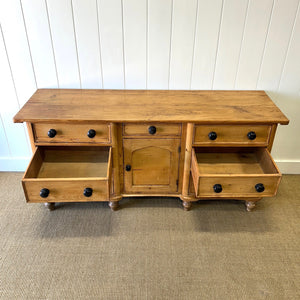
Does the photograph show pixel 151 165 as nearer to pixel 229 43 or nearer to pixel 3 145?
pixel 229 43

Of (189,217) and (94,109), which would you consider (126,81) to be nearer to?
(94,109)

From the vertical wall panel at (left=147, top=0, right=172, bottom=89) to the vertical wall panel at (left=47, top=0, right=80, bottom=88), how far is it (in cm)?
44

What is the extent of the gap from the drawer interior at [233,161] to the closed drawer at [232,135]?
0.11 m

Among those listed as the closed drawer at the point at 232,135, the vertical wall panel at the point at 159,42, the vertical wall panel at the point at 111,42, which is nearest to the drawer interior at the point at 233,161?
the closed drawer at the point at 232,135

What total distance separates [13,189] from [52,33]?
1.02 meters

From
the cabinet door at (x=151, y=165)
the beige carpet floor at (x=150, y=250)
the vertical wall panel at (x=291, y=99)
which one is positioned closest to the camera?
the beige carpet floor at (x=150, y=250)

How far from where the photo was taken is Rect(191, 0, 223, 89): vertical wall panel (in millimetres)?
1602

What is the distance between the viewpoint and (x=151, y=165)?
5.42 ft

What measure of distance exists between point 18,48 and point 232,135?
1.30 meters

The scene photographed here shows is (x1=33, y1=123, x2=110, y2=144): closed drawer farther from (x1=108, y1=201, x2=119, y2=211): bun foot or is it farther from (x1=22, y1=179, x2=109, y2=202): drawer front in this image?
(x1=108, y1=201, x2=119, y2=211): bun foot

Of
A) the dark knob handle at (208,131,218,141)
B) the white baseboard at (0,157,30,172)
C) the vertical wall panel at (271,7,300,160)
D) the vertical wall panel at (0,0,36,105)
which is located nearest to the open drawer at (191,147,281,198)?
the dark knob handle at (208,131,218,141)

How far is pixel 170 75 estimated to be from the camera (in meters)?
1.79

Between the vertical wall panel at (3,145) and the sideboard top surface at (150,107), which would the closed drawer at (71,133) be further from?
the vertical wall panel at (3,145)

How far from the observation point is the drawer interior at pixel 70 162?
161cm
